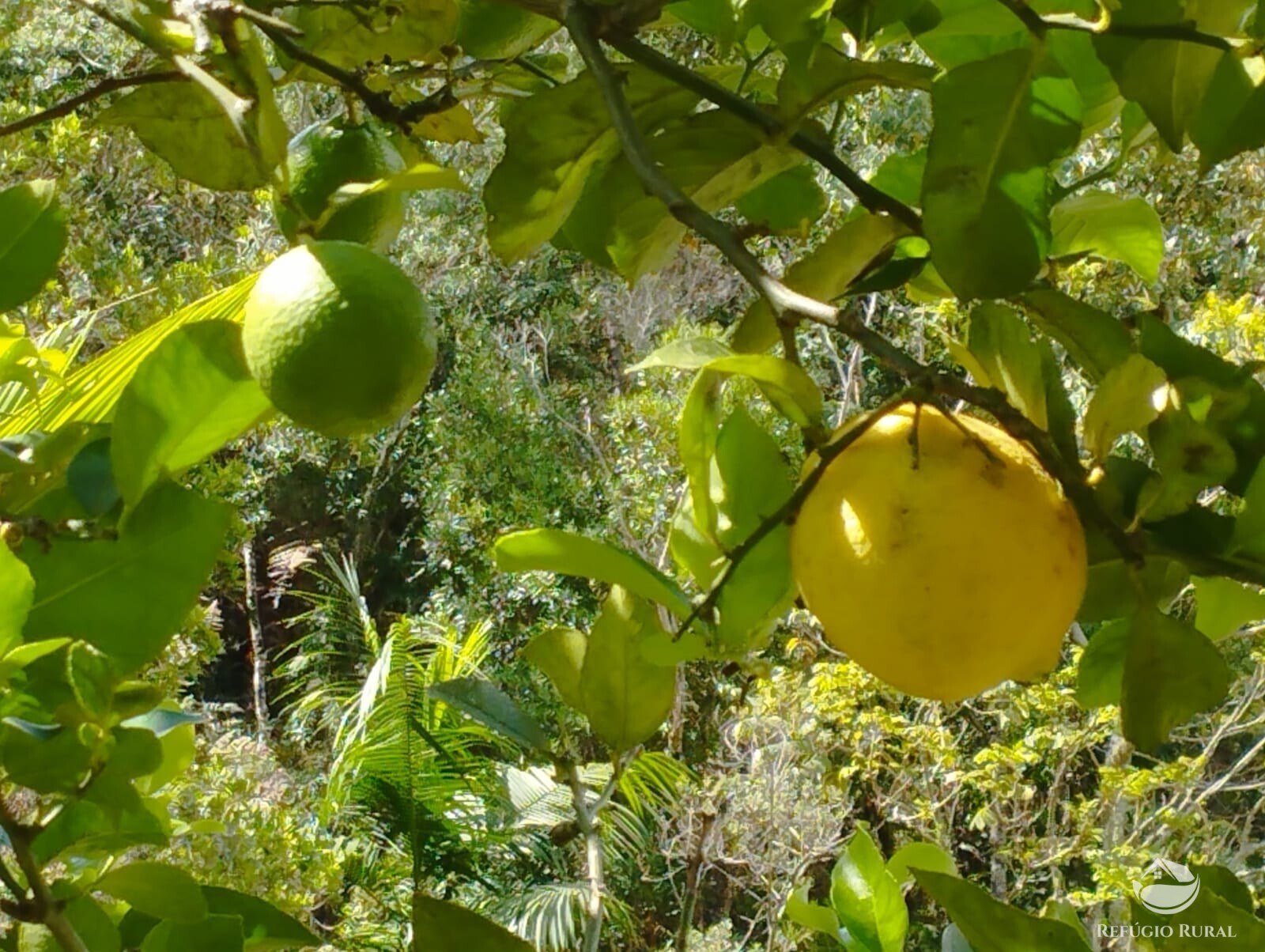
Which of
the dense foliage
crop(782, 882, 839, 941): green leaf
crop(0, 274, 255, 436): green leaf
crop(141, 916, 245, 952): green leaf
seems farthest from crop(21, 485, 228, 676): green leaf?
crop(0, 274, 255, 436): green leaf

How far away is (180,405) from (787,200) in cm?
27

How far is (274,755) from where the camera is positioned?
13.4 ft

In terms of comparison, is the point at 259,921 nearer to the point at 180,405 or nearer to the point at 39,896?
the point at 39,896

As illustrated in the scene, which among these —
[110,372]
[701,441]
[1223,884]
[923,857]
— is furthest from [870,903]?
[110,372]

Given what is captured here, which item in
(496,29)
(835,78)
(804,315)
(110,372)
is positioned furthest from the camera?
(110,372)

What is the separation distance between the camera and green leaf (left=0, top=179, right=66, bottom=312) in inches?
16.6

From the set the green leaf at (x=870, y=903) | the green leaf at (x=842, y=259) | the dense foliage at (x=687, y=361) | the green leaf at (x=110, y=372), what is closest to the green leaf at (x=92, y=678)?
the dense foliage at (x=687, y=361)

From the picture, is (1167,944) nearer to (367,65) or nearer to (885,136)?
(367,65)

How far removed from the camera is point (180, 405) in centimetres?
35

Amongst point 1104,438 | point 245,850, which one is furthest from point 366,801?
point 1104,438

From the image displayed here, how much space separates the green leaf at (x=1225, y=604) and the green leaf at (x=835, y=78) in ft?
0.60

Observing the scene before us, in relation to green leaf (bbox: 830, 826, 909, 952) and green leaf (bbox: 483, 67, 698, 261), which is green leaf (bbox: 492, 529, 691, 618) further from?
green leaf (bbox: 830, 826, 909, 952)

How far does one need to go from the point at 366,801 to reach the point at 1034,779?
5.70 feet

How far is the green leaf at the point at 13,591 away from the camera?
0.33 meters
